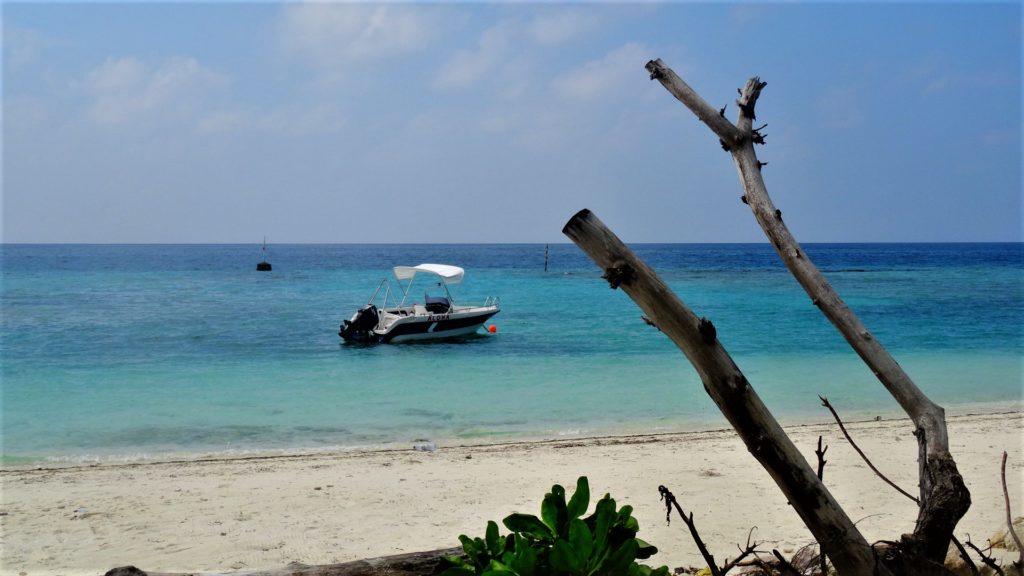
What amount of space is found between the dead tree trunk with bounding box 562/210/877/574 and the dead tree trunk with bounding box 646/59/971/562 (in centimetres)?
34

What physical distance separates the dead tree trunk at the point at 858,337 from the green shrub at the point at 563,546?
103 centimetres

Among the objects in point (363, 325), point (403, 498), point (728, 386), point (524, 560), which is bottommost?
point (403, 498)

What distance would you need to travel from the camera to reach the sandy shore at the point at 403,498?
643 cm

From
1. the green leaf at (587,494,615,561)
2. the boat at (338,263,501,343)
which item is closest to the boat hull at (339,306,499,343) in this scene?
the boat at (338,263,501,343)

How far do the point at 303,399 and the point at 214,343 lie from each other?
1046 cm

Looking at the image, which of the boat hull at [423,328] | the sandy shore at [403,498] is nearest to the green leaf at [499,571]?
the sandy shore at [403,498]

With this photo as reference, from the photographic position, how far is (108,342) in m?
24.5

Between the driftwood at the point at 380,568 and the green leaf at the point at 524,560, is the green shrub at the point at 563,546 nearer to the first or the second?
the green leaf at the point at 524,560

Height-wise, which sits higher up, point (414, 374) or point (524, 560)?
point (524, 560)

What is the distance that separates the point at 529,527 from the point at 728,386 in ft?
2.44

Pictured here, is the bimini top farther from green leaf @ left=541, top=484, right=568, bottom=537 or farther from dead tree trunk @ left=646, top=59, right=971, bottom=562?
green leaf @ left=541, top=484, right=568, bottom=537

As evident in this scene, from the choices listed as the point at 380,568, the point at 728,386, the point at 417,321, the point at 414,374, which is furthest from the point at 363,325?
the point at 728,386

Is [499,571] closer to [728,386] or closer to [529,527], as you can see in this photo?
[529,527]

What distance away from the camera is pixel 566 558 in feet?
7.14
